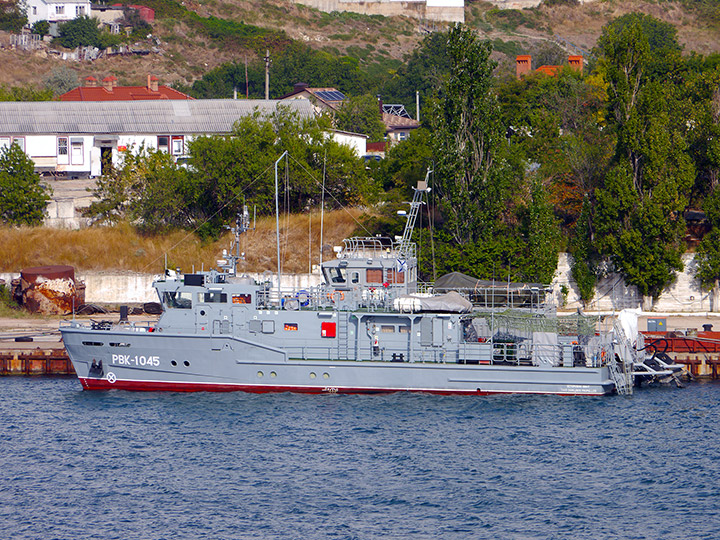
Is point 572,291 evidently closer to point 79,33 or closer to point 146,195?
point 146,195

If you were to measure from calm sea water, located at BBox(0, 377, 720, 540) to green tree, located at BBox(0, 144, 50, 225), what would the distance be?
23.3 m

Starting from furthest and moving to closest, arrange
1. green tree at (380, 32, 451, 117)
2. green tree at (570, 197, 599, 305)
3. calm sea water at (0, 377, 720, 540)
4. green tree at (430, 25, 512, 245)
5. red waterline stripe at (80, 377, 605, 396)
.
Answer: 1. green tree at (380, 32, 451, 117)
2. green tree at (570, 197, 599, 305)
3. green tree at (430, 25, 512, 245)
4. red waterline stripe at (80, 377, 605, 396)
5. calm sea water at (0, 377, 720, 540)

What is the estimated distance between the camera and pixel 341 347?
37.2 meters

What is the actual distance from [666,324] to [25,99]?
6070cm

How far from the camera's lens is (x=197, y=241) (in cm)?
5878

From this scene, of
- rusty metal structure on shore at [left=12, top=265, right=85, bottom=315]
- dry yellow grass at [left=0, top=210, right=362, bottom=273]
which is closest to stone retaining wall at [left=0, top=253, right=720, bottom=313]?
dry yellow grass at [left=0, top=210, right=362, bottom=273]

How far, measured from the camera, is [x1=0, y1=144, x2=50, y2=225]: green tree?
58.6 metres

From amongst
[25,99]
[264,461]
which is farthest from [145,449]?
[25,99]

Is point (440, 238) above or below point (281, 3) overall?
below

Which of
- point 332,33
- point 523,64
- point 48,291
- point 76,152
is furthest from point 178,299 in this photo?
point 332,33

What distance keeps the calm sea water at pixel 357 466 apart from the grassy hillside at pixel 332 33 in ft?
262

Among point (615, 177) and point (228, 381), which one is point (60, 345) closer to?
point (228, 381)

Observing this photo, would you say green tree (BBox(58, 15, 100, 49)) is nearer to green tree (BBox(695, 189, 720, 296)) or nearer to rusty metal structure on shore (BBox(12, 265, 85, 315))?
rusty metal structure on shore (BBox(12, 265, 85, 315))

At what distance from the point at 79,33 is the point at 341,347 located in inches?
3779
